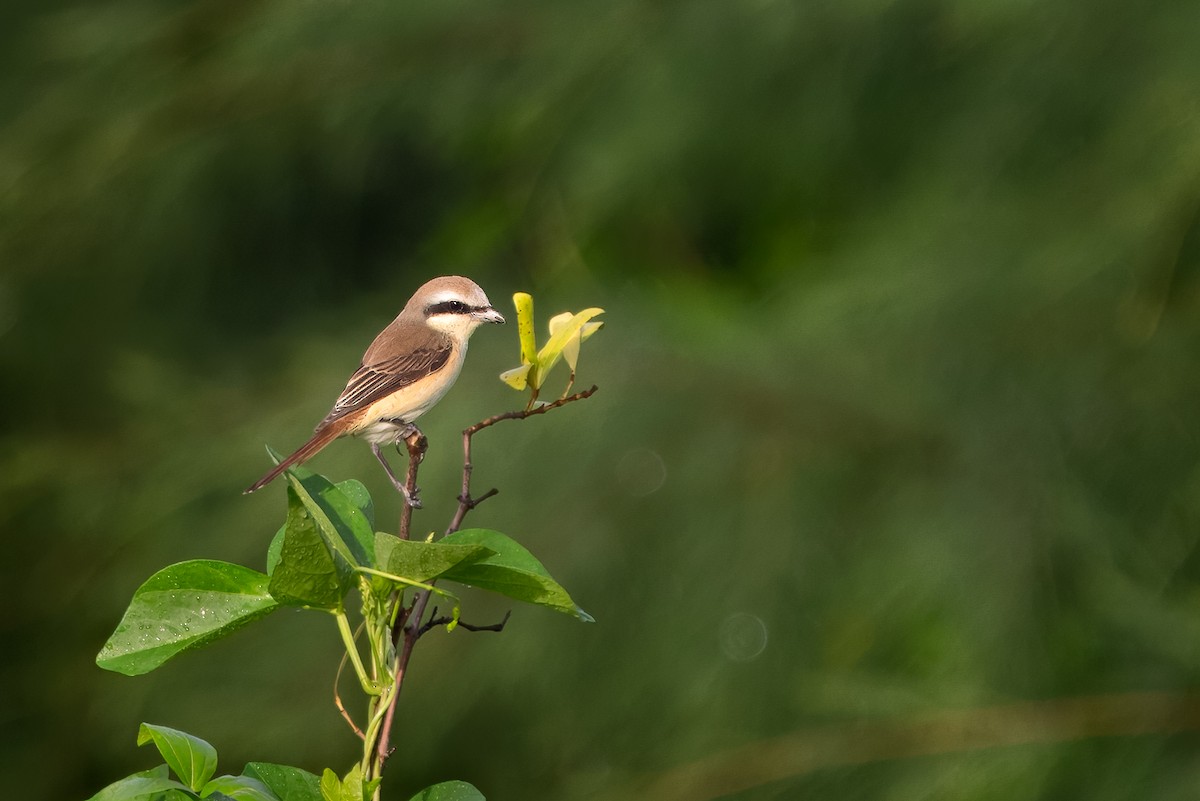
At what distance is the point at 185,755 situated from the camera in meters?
0.86

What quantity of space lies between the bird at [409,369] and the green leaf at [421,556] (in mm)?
508

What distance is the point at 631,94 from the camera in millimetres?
3418

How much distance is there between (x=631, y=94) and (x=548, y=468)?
966mm

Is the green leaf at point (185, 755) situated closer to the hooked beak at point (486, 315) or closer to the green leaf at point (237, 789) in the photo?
the green leaf at point (237, 789)

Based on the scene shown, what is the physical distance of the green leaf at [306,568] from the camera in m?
0.82

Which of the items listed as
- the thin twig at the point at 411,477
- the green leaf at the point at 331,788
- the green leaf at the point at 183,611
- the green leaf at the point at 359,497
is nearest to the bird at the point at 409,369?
the thin twig at the point at 411,477

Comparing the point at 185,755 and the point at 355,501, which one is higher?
the point at 355,501

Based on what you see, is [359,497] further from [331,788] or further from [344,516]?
[331,788]

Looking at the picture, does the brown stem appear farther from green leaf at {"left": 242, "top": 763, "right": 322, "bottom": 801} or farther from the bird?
the bird

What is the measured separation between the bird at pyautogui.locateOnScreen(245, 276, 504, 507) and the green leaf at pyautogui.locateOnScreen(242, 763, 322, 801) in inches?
17.1

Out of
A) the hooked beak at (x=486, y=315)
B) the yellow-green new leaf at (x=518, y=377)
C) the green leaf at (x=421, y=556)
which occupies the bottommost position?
the green leaf at (x=421, y=556)

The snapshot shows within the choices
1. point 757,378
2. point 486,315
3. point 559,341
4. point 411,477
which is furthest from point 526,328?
point 757,378

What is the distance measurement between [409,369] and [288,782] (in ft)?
1.94

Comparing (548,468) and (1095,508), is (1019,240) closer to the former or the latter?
(1095,508)
